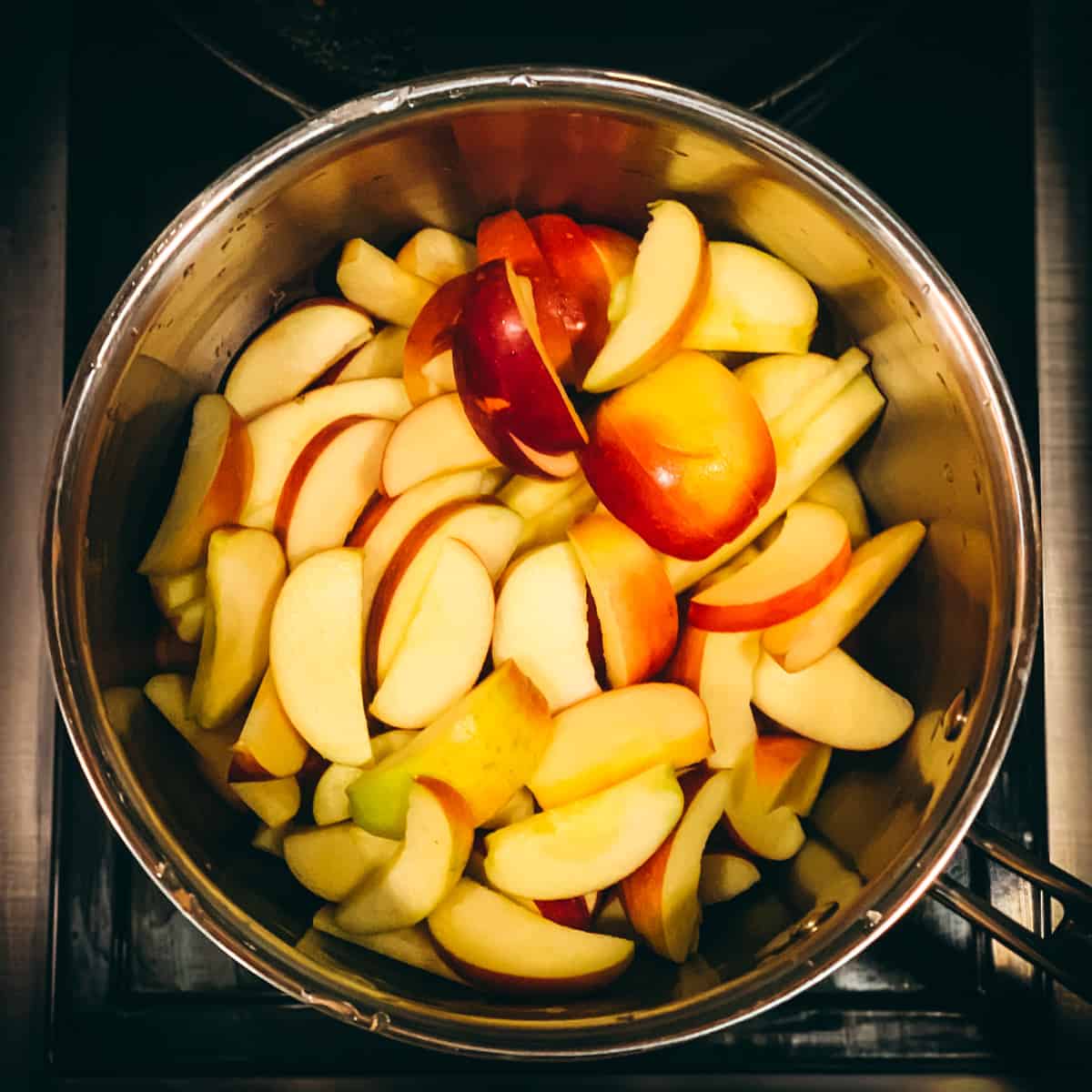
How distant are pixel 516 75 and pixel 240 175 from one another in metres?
0.19

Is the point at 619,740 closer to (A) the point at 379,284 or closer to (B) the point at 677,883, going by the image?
(B) the point at 677,883

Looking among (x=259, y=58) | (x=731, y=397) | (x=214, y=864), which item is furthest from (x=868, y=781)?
(x=259, y=58)

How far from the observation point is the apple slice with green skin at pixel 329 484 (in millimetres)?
810

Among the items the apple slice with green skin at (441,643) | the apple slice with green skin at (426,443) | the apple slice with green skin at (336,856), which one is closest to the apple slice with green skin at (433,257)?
the apple slice with green skin at (426,443)

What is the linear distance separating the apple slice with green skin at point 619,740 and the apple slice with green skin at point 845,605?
0.28ft

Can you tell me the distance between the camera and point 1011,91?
36.1 inches

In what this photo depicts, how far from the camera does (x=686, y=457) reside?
0.75 meters

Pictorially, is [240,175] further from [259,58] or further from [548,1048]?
[548,1048]

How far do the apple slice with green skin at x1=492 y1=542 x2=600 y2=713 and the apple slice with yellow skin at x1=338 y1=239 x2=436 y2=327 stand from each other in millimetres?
223

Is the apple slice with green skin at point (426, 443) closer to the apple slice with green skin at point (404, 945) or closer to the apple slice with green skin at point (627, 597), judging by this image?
the apple slice with green skin at point (627, 597)

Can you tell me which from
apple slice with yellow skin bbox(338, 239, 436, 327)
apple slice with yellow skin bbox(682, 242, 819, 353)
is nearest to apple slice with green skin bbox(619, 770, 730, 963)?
apple slice with yellow skin bbox(682, 242, 819, 353)

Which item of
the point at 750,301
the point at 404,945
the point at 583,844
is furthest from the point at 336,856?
the point at 750,301

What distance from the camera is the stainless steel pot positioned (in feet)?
2.27

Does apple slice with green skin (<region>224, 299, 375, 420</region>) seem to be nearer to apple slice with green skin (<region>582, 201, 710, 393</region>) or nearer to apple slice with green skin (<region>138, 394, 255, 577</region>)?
apple slice with green skin (<region>138, 394, 255, 577</region>)
